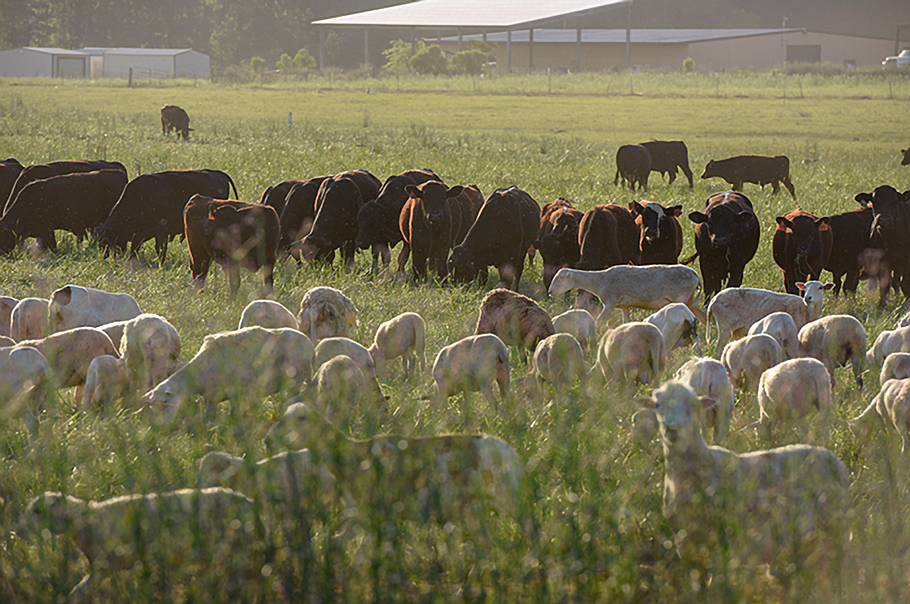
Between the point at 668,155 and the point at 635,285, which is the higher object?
the point at 668,155

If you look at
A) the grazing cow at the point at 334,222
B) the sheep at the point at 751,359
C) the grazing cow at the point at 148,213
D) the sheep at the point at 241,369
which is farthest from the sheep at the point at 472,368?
the grazing cow at the point at 148,213

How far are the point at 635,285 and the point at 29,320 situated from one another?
4.95m

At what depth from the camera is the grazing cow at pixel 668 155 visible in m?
21.2

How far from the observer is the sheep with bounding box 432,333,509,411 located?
564 cm

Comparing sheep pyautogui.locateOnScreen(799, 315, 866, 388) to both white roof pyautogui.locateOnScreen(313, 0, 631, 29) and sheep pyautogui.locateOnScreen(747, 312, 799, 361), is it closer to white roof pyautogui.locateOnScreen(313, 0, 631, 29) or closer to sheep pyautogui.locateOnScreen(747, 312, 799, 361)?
sheep pyautogui.locateOnScreen(747, 312, 799, 361)

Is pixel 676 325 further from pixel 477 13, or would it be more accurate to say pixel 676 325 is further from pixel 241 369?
pixel 477 13

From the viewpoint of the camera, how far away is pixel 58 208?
1123 centimetres

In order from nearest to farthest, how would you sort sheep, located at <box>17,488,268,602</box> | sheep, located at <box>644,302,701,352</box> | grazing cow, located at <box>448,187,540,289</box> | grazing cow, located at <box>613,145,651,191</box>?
1. sheep, located at <box>17,488,268,602</box>
2. sheep, located at <box>644,302,701,352</box>
3. grazing cow, located at <box>448,187,540,289</box>
4. grazing cow, located at <box>613,145,651,191</box>

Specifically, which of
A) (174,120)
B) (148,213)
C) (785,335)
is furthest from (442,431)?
(174,120)

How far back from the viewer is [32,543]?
374 centimetres

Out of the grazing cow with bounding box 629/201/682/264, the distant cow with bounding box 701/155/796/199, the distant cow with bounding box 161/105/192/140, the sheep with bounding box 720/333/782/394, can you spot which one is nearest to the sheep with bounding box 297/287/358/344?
the sheep with bounding box 720/333/782/394

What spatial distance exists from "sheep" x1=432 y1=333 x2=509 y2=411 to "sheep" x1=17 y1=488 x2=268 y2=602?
2218 millimetres

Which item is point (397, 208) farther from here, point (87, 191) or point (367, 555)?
point (367, 555)

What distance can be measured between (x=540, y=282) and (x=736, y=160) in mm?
11168
